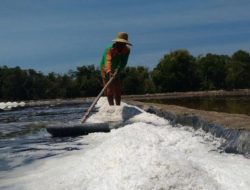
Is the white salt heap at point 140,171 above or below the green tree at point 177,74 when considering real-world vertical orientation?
below

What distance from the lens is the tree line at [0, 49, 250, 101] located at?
65125 mm

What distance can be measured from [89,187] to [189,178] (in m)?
0.77

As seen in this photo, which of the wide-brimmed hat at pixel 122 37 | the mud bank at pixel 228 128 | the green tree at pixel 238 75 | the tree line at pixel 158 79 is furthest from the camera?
the tree line at pixel 158 79

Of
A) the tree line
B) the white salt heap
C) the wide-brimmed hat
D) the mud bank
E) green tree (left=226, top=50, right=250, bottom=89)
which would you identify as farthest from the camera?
the tree line

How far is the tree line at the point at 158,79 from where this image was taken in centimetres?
6512

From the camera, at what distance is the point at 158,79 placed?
66312 mm

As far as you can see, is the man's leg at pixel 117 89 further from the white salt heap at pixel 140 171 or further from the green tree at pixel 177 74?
the green tree at pixel 177 74

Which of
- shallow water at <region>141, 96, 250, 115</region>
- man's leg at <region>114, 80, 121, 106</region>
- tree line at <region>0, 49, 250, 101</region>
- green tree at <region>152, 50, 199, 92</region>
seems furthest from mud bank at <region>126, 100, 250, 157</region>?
green tree at <region>152, 50, 199, 92</region>

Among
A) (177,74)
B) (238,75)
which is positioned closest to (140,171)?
(238,75)

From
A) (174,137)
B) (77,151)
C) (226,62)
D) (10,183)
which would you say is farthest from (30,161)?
(226,62)

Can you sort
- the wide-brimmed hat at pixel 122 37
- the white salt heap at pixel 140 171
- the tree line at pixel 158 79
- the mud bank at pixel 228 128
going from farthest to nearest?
the tree line at pixel 158 79 < the wide-brimmed hat at pixel 122 37 < the mud bank at pixel 228 128 < the white salt heap at pixel 140 171

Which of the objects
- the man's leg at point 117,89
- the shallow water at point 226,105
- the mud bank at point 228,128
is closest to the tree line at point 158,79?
the shallow water at point 226,105

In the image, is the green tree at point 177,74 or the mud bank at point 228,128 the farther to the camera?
the green tree at point 177,74

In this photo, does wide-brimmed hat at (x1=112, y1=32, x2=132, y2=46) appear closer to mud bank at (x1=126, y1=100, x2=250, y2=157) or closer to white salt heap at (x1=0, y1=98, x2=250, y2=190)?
mud bank at (x1=126, y1=100, x2=250, y2=157)
